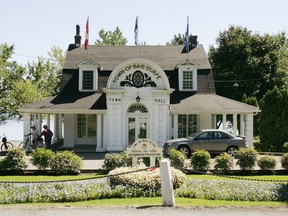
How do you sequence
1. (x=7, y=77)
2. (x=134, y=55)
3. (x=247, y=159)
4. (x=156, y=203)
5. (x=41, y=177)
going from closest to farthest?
(x=156, y=203)
(x=41, y=177)
(x=247, y=159)
(x=134, y=55)
(x=7, y=77)

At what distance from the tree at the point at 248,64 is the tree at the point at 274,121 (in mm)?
12962

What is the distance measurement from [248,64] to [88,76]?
19.6m

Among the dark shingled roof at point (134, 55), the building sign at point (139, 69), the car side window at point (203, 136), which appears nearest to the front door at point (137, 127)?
the building sign at point (139, 69)

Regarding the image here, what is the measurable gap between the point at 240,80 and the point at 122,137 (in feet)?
70.4

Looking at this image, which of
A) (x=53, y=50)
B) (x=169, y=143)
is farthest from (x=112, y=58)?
(x=53, y=50)

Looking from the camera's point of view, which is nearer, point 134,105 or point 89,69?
point 134,105

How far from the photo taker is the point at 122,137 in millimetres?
27703

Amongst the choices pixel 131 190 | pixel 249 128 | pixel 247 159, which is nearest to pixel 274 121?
pixel 249 128

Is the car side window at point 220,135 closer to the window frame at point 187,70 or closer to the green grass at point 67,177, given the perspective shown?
the green grass at point 67,177

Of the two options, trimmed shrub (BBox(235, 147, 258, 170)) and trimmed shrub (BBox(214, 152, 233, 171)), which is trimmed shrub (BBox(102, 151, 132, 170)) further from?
trimmed shrub (BBox(235, 147, 258, 170))

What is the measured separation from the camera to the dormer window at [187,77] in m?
31.0

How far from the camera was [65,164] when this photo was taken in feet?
57.1

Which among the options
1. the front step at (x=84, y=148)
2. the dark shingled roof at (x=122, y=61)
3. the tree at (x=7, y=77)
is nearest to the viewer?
the dark shingled roof at (x=122, y=61)

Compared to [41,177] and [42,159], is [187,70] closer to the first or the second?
[42,159]
